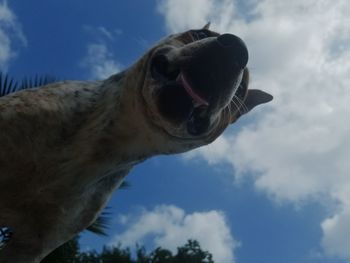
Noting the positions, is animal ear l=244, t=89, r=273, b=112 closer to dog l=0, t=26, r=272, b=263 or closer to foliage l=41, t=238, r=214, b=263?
dog l=0, t=26, r=272, b=263

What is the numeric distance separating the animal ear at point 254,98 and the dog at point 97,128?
0.37 metres

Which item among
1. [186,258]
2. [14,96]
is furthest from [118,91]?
[186,258]

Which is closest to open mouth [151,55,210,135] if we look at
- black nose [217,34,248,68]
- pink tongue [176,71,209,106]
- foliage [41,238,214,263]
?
pink tongue [176,71,209,106]

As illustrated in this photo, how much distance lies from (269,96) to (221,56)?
1.22m

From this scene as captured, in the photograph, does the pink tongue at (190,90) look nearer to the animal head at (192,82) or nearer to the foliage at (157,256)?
the animal head at (192,82)

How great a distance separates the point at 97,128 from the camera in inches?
146

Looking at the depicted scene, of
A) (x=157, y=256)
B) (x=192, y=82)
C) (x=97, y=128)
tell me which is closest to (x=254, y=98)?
(x=192, y=82)

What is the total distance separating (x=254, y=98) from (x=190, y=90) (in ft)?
3.79

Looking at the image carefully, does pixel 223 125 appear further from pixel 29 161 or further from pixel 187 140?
pixel 29 161

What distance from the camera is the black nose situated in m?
3.27

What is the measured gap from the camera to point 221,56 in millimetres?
3293

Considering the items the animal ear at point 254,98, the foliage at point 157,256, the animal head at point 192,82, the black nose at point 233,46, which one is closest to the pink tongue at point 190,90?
the animal head at point 192,82

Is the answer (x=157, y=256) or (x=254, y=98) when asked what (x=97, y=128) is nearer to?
(x=254, y=98)

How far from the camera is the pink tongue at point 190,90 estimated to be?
11.0 feet
